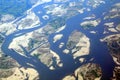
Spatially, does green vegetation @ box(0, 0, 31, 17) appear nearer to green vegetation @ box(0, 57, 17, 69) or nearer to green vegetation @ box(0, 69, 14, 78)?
green vegetation @ box(0, 57, 17, 69)

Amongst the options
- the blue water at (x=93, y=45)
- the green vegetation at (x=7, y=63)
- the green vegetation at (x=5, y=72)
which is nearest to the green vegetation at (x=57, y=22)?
the blue water at (x=93, y=45)

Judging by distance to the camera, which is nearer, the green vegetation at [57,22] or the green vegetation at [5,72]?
the green vegetation at [5,72]

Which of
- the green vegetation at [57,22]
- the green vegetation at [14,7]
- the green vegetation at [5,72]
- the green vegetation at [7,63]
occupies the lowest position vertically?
the green vegetation at [5,72]

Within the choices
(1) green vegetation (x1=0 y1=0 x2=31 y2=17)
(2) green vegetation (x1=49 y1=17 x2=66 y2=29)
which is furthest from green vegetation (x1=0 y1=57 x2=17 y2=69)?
(1) green vegetation (x1=0 y1=0 x2=31 y2=17)

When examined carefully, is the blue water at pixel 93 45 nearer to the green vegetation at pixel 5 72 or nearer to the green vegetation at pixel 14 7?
the green vegetation at pixel 5 72

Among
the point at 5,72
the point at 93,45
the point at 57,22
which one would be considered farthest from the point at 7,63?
the point at 57,22

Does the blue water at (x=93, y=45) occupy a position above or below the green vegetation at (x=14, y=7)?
below

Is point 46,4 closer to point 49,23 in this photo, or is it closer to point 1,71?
point 49,23

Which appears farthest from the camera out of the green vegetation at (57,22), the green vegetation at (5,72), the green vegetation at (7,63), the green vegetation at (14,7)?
the green vegetation at (14,7)

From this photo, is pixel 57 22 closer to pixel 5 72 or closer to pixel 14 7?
pixel 5 72
